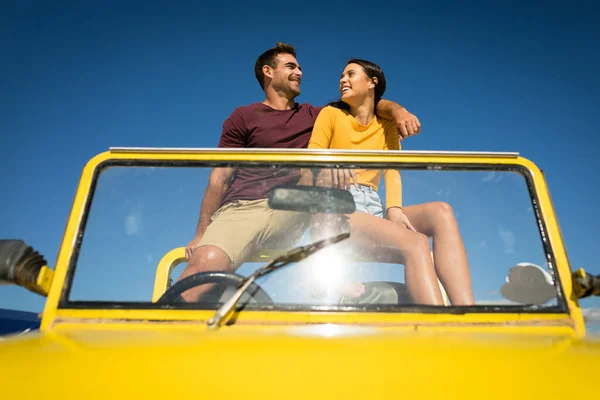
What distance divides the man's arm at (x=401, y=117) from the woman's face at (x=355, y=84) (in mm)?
127

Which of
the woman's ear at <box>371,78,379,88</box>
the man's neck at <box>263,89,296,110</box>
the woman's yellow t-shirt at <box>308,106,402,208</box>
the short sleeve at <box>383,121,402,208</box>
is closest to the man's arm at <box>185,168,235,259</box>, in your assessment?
the short sleeve at <box>383,121,402,208</box>

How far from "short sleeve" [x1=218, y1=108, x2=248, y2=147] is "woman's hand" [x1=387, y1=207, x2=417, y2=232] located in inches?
50.7

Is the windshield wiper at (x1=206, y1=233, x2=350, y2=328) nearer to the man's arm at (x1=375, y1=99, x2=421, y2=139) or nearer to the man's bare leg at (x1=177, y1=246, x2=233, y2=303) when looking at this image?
the man's bare leg at (x1=177, y1=246, x2=233, y2=303)

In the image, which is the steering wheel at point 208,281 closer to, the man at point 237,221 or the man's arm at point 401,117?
the man at point 237,221

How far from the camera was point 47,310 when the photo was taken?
50.7 inches

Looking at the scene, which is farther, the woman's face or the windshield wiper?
the woman's face

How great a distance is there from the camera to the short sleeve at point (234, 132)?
275 centimetres

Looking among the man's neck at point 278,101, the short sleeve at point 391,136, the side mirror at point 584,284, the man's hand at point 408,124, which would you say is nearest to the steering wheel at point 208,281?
the side mirror at point 584,284

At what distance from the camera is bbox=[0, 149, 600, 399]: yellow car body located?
76 centimetres

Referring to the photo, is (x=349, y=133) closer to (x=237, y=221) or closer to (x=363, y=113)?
(x=363, y=113)

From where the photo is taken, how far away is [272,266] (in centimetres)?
128

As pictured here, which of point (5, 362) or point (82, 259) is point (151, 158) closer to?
point (82, 259)

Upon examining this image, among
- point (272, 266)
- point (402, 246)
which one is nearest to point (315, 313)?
point (272, 266)

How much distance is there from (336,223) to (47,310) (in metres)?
0.89
